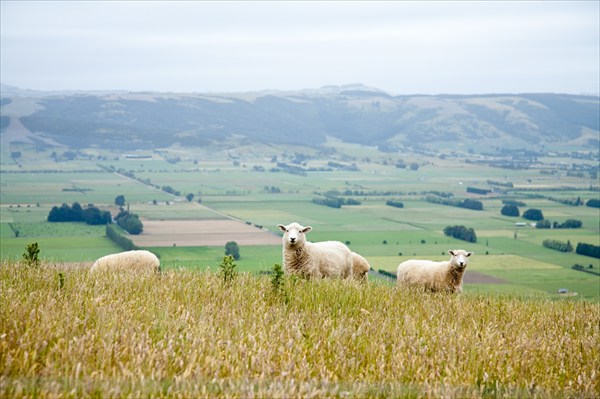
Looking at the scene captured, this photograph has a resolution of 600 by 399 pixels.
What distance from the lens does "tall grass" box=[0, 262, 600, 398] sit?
644 centimetres

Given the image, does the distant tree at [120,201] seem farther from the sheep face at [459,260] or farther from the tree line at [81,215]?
the sheep face at [459,260]

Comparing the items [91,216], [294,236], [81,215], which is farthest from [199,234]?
[294,236]

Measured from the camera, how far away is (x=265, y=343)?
319 inches

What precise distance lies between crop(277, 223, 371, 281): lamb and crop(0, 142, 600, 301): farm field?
1408 centimetres

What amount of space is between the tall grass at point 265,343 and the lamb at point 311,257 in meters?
4.66

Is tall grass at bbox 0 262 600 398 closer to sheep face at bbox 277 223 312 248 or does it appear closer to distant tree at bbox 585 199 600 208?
sheep face at bbox 277 223 312 248

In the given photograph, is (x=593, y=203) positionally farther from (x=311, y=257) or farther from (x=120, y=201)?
(x=311, y=257)

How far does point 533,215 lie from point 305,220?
134 feet

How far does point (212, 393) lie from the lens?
607cm

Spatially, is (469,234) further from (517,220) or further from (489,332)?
(489,332)

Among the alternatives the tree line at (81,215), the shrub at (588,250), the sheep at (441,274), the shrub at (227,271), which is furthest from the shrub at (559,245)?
the shrub at (227,271)

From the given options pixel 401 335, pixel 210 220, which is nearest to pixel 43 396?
pixel 401 335

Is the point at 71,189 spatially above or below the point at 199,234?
above

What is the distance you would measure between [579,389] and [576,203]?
147071mm
